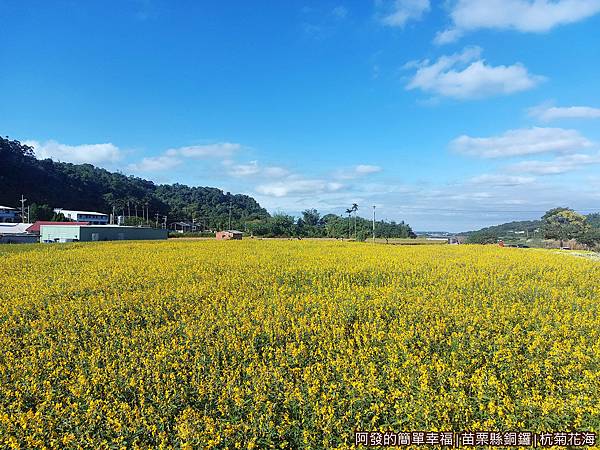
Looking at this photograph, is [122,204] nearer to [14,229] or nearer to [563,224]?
[14,229]

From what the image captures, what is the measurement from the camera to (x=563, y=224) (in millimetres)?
70125

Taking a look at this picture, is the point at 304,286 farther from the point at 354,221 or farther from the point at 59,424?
the point at 354,221

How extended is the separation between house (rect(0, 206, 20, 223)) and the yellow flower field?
90.7 meters

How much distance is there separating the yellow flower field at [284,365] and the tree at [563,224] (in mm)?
64545

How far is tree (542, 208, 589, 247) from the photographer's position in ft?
A: 208

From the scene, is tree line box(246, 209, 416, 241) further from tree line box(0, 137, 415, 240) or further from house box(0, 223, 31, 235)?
house box(0, 223, 31, 235)

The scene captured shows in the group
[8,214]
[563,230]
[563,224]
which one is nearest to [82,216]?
[8,214]

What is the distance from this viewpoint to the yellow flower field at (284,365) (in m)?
3.43

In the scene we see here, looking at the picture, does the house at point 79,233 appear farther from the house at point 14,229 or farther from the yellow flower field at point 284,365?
the yellow flower field at point 284,365

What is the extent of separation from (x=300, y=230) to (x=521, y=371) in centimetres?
7572

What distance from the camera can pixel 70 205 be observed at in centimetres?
9631

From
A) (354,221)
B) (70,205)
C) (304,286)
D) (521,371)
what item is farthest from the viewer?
(70,205)

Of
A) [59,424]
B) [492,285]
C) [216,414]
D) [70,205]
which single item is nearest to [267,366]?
[216,414]

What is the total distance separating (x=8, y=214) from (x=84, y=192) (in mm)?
23912
